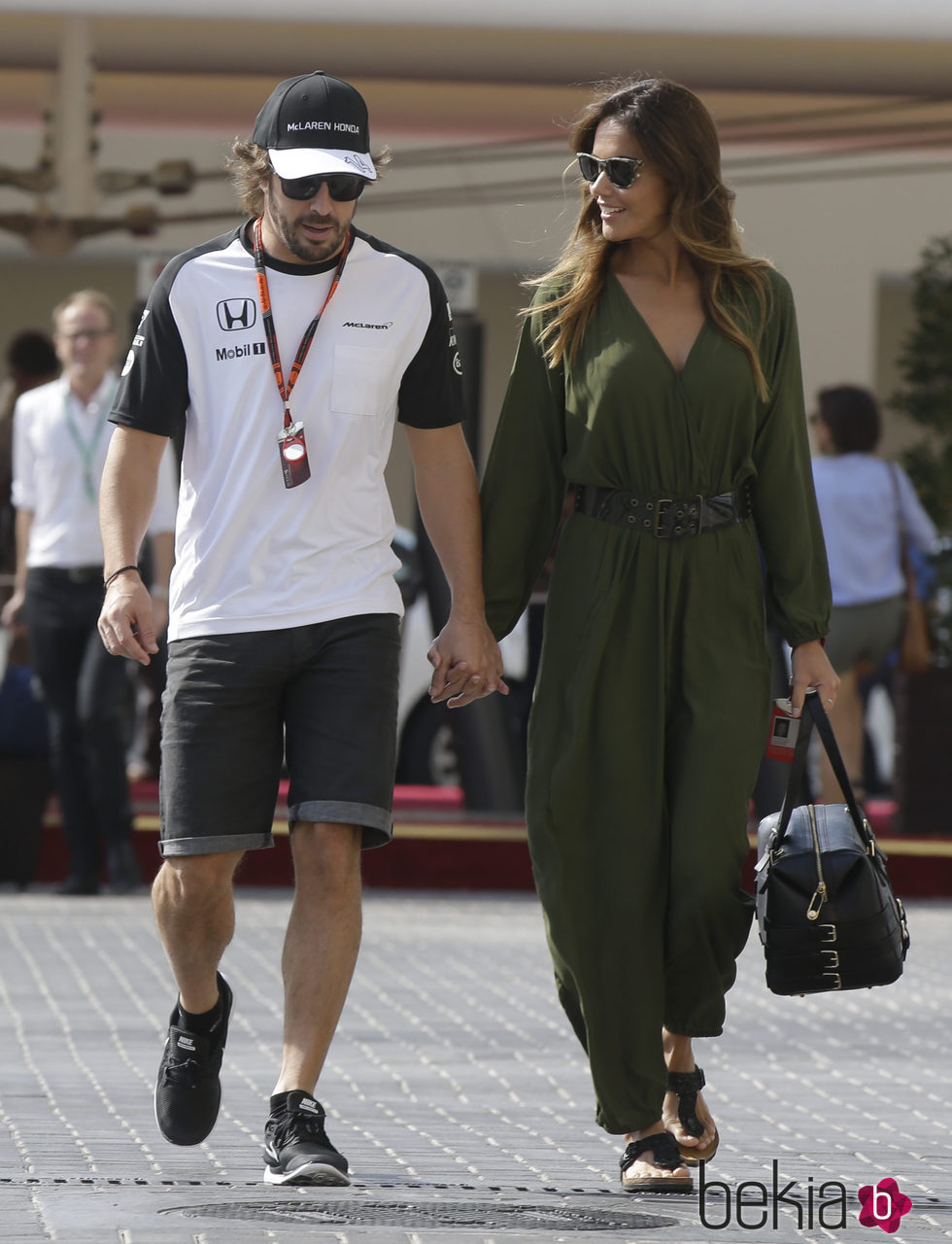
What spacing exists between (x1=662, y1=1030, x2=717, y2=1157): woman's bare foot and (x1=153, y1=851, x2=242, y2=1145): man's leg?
87 cm

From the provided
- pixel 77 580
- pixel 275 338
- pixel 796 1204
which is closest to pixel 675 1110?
pixel 796 1204

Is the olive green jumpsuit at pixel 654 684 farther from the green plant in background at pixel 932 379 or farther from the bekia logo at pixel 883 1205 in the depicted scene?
the green plant in background at pixel 932 379

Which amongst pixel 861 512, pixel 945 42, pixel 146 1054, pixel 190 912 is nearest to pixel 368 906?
pixel 861 512

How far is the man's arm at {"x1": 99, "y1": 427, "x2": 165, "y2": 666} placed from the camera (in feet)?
16.2

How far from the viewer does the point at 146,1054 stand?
21.2 feet

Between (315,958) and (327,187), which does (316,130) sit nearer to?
(327,187)

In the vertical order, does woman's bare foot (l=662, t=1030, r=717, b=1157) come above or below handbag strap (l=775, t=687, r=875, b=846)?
below

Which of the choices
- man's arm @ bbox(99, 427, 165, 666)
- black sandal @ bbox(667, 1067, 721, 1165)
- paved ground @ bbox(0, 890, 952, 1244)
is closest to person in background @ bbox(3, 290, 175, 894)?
paved ground @ bbox(0, 890, 952, 1244)

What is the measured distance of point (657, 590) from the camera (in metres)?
4.93

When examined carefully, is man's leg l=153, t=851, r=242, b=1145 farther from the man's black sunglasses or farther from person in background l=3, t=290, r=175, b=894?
person in background l=3, t=290, r=175, b=894

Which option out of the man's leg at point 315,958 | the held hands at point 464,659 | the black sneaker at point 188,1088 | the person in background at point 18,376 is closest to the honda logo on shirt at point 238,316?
the held hands at point 464,659

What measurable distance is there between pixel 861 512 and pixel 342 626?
5989mm

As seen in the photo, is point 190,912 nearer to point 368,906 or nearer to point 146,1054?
point 146,1054

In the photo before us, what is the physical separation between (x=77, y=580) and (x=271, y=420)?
5026mm
